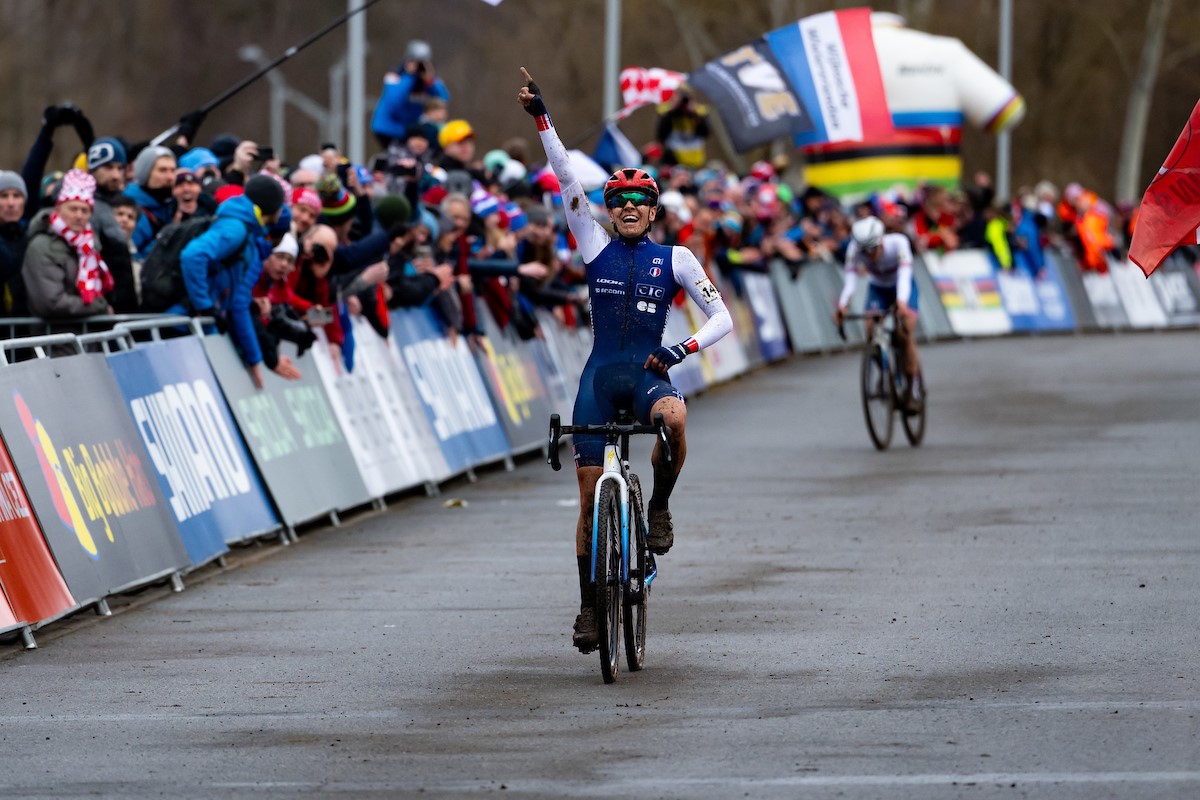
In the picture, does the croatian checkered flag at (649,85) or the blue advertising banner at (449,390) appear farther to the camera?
the croatian checkered flag at (649,85)

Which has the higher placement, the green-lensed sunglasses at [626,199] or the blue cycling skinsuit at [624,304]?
the green-lensed sunglasses at [626,199]

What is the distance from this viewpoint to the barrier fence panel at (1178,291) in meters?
43.0

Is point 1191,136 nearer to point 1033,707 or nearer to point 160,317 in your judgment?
point 1033,707

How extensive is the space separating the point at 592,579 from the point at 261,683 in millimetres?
1410

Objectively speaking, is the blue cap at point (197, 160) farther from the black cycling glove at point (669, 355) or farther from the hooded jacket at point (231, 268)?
the black cycling glove at point (669, 355)

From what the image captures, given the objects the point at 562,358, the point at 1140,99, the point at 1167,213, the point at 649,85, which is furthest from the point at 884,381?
the point at 1140,99

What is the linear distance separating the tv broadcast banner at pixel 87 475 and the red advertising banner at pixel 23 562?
0.08 meters

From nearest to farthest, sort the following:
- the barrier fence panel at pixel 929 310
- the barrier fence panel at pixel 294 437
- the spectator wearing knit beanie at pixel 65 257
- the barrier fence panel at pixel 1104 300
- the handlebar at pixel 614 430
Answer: the handlebar at pixel 614 430, the spectator wearing knit beanie at pixel 65 257, the barrier fence panel at pixel 294 437, the barrier fence panel at pixel 929 310, the barrier fence panel at pixel 1104 300

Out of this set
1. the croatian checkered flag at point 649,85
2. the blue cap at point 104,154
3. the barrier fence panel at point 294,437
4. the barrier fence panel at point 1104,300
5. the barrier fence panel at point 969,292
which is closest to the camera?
the barrier fence panel at point 294,437

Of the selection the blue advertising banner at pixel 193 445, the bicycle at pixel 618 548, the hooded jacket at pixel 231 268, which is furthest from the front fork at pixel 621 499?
the hooded jacket at pixel 231 268

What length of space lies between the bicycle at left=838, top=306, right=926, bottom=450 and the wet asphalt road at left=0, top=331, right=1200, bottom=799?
165 cm

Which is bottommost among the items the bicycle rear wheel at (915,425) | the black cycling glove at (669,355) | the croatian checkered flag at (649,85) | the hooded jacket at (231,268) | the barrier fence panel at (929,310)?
the barrier fence panel at (929,310)

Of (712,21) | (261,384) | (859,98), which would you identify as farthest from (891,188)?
(261,384)

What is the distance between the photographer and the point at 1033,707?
873 cm
